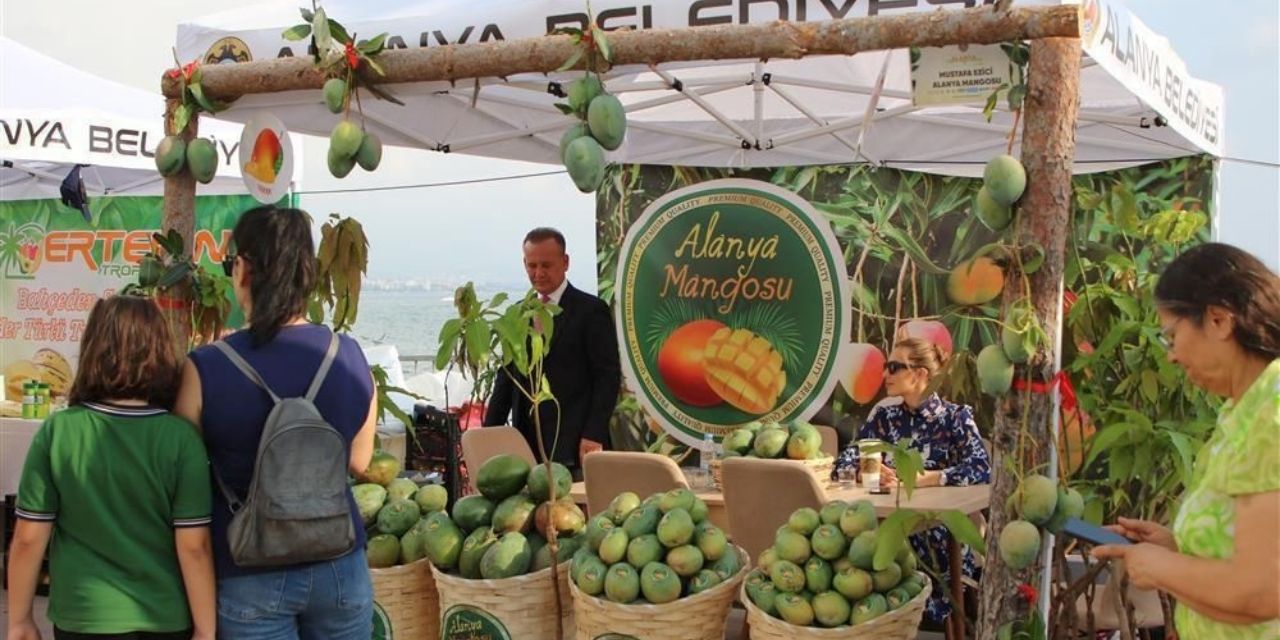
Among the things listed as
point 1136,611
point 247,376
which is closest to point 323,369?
point 247,376

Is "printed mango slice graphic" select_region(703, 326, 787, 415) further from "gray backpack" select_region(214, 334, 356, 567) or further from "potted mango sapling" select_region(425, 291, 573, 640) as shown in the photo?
"gray backpack" select_region(214, 334, 356, 567)

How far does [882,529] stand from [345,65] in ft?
6.78

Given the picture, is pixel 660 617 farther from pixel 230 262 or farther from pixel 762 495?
pixel 230 262

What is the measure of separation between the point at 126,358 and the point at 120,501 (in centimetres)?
30

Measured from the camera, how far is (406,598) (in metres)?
3.95

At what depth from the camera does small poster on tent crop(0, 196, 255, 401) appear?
342 inches

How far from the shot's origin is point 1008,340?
297 cm

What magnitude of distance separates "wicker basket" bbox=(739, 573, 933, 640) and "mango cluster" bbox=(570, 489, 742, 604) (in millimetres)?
202

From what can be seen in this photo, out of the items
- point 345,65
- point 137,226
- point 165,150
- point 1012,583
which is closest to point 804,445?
point 1012,583

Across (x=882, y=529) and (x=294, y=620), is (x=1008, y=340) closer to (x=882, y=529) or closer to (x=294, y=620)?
(x=882, y=529)

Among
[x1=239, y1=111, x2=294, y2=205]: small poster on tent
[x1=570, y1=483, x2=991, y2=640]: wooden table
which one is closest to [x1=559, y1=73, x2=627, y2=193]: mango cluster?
[x1=239, y1=111, x2=294, y2=205]: small poster on tent

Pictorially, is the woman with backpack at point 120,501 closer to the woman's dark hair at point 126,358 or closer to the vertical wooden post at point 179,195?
the woman's dark hair at point 126,358

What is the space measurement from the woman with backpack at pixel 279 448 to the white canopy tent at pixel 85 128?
12.8 ft

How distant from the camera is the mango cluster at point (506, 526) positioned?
12.2 ft
